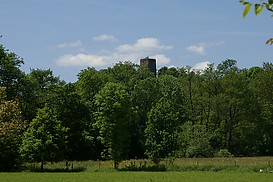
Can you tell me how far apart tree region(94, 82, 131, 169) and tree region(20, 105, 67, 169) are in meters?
4.41

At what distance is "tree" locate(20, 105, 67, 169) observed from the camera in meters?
41.7

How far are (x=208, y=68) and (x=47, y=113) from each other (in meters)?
28.7

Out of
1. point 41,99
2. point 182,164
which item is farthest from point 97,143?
point 182,164

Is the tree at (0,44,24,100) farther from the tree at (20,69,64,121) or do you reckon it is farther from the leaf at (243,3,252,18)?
the leaf at (243,3,252,18)

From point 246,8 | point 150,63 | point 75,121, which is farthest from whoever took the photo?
point 150,63

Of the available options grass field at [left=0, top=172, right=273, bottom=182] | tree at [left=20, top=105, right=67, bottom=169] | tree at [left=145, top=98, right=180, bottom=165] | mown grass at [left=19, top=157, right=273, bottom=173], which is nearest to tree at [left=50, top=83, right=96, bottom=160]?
mown grass at [left=19, top=157, right=273, bottom=173]

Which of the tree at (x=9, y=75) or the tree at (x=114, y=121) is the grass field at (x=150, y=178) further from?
the tree at (x=9, y=75)

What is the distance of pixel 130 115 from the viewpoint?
1834 inches

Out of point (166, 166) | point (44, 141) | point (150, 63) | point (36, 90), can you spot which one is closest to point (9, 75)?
point (36, 90)

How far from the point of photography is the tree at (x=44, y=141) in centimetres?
4169

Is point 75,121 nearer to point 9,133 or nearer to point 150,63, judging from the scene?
point 9,133

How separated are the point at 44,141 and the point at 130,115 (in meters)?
9.56

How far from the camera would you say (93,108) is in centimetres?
6056

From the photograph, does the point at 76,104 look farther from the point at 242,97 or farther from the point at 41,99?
the point at 242,97
